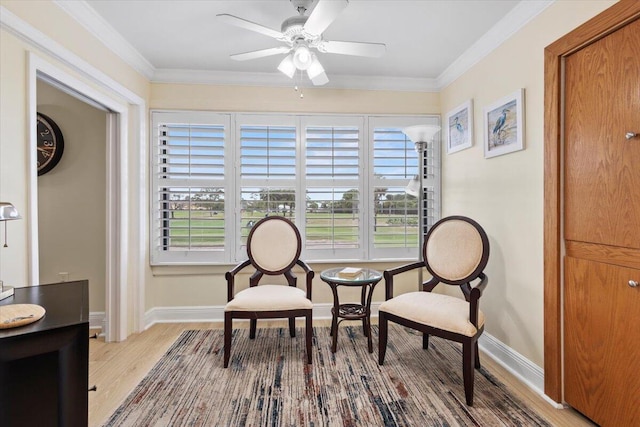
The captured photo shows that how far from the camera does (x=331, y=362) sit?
2512mm

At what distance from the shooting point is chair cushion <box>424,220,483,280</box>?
2.46 meters

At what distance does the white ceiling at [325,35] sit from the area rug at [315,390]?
2503 millimetres

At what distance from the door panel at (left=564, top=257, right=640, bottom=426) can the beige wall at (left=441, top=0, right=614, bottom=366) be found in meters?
0.25

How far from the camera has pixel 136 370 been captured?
2416 millimetres

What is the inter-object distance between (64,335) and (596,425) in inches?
103

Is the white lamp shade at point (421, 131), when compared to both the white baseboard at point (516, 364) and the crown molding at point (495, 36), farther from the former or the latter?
the white baseboard at point (516, 364)

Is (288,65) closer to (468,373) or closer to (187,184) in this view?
(187,184)

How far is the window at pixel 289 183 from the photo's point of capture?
10.9ft

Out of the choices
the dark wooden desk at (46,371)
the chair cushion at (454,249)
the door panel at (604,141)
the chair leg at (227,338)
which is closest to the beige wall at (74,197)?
the chair leg at (227,338)

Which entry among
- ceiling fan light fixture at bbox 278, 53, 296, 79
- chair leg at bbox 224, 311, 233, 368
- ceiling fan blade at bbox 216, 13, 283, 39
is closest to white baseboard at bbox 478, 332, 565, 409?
chair leg at bbox 224, 311, 233, 368

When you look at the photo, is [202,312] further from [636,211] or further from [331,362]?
[636,211]

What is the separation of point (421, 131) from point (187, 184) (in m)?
2.33

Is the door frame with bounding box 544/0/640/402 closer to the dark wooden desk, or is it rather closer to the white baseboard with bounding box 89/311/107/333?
the dark wooden desk

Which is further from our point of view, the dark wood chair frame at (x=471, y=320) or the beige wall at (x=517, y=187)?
the beige wall at (x=517, y=187)
